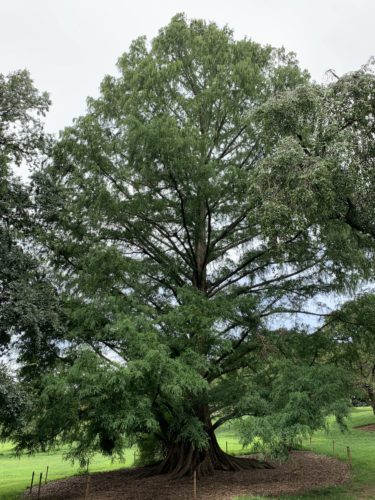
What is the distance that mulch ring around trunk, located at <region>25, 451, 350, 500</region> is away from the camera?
12.1 m

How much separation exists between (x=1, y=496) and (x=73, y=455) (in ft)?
21.5

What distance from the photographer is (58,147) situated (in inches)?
515

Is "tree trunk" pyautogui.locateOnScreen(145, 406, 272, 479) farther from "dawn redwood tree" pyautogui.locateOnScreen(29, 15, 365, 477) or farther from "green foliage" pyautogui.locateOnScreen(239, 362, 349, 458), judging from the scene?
"green foliage" pyautogui.locateOnScreen(239, 362, 349, 458)

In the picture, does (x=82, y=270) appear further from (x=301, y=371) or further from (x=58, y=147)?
(x=301, y=371)

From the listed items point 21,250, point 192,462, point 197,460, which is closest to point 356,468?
point 197,460

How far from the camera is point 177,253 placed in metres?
15.0

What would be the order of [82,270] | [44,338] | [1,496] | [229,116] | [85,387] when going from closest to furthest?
[85,387], [44,338], [82,270], [229,116], [1,496]

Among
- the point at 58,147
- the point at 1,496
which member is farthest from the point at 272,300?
the point at 1,496

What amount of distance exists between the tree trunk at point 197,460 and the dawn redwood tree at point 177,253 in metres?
0.07

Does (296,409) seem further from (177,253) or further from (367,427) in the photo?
(367,427)

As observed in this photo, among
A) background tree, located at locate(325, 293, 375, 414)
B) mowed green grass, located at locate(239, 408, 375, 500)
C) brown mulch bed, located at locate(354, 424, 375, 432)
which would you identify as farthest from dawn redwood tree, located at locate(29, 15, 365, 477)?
brown mulch bed, located at locate(354, 424, 375, 432)

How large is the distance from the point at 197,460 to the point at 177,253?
22.0 feet

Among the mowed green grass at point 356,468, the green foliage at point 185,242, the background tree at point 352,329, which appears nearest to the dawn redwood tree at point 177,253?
the green foliage at point 185,242

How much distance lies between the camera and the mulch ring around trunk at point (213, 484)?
12101 mm
